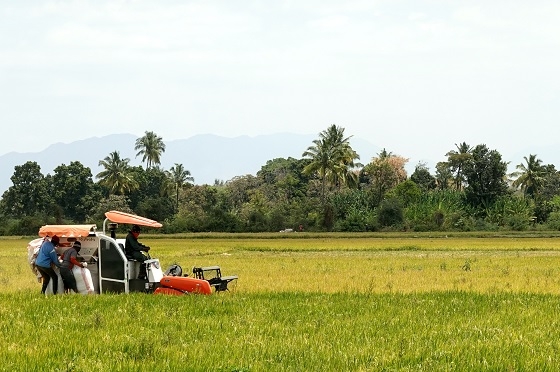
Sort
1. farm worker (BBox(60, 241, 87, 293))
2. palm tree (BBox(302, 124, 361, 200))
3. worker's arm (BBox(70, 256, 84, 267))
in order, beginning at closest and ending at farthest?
worker's arm (BBox(70, 256, 84, 267))
farm worker (BBox(60, 241, 87, 293))
palm tree (BBox(302, 124, 361, 200))

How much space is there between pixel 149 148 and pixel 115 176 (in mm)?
17644

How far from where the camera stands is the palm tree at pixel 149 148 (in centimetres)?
10738

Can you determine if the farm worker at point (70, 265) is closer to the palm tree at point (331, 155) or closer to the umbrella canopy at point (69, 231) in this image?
the umbrella canopy at point (69, 231)

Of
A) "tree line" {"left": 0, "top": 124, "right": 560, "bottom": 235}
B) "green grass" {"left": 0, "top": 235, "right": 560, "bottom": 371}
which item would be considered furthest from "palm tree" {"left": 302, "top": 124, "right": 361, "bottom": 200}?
"green grass" {"left": 0, "top": 235, "right": 560, "bottom": 371}

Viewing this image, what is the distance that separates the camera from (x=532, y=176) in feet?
304

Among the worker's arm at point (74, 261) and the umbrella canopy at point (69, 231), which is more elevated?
the umbrella canopy at point (69, 231)

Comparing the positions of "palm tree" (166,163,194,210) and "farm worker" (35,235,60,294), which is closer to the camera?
"farm worker" (35,235,60,294)

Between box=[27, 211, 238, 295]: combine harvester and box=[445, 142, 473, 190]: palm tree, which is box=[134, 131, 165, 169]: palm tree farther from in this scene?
box=[27, 211, 238, 295]: combine harvester

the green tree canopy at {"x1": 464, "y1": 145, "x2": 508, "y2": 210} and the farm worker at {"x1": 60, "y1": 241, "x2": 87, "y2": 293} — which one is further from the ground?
the green tree canopy at {"x1": 464, "y1": 145, "x2": 508, "y2": 210}

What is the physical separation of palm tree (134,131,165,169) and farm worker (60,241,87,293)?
91.3 metres

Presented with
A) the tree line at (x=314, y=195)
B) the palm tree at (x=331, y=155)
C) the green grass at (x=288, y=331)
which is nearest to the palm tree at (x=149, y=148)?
the tree line at (x=314, y=195)

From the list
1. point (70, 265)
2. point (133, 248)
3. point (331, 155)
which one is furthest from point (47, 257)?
point (331, 155)

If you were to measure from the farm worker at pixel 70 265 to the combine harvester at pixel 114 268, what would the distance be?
151 millimetres

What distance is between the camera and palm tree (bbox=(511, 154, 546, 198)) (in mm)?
92438
